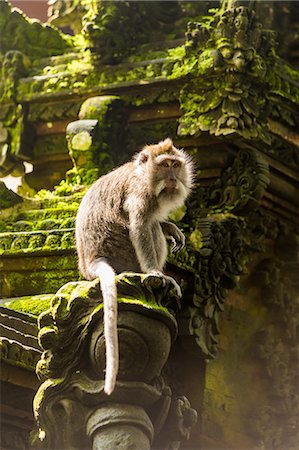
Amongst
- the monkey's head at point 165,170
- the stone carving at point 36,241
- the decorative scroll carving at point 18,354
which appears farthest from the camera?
the stone carving at point 36,241

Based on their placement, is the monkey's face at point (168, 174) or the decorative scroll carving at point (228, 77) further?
the decorative scroll carving at point (228, 77)

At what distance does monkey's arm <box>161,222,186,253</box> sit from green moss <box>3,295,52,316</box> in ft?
4.17

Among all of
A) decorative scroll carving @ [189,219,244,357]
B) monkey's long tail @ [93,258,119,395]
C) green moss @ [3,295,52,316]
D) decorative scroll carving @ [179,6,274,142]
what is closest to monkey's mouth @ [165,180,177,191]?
monkey's long tail @ [93,258,119,395]

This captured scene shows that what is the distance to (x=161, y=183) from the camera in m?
10.5

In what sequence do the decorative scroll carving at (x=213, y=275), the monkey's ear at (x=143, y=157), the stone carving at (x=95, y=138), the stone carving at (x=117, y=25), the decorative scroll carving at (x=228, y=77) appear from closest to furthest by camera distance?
the monkey's ear at (x=143, y=157), the decorative scroll carving at (x=213, y=275), the decorative scroll carving at (x=228, y=77), the stone carving at (x=95, y=138), the stone carving at (x=117, y=25)

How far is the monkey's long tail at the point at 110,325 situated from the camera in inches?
356

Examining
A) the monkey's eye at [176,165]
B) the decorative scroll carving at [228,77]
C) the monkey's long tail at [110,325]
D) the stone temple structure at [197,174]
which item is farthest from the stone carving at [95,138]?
the monkey's long tail at [110,325]

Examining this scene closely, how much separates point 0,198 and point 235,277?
8.34ft

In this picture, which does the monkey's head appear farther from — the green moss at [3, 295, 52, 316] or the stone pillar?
the green moss at [3, 295, 52, 316]

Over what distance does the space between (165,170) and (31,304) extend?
1929mm

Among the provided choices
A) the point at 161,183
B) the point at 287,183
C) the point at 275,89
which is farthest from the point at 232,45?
the point at 161,183

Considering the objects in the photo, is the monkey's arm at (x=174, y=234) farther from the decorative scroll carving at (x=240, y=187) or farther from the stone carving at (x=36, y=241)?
the decorative scroll carving at (x=240, y=187)

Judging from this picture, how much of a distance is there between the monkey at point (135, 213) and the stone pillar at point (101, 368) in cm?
45

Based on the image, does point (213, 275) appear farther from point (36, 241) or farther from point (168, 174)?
point (168, 174)
